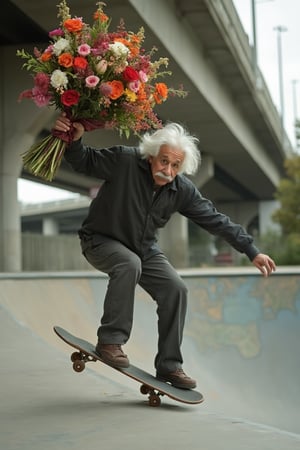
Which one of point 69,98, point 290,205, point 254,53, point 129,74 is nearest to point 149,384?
point 69,98

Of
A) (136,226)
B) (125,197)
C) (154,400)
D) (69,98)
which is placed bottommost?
(154,400)

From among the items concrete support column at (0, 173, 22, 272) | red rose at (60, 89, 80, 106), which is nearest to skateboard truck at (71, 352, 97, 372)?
red rose at (60, 89, 80, 106)

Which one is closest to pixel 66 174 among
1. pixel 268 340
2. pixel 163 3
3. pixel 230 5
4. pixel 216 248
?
pixel 216 248

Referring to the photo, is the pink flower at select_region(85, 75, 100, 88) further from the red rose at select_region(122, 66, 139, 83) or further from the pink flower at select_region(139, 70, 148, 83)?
the pink flower at select_region(139, 70, 148, 83)

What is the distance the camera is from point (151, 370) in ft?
28.3

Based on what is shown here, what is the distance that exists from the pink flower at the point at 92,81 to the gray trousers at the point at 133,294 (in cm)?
104

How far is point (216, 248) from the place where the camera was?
62.0 m

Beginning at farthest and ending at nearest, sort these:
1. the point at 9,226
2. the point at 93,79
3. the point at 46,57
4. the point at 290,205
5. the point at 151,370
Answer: the point at 290,205
the point at 9,226
the point at 151,370
the point at 46,57
the point at 93,79

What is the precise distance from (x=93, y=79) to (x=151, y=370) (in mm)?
4449

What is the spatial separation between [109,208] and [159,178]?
0.39 meters

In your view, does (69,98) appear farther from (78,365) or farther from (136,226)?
(78,365)

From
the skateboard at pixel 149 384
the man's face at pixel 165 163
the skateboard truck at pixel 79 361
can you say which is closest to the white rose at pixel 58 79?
the man's face at pixel 165 163

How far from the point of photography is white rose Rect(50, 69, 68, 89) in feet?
16.4

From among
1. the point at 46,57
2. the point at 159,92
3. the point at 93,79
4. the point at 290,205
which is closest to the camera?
the point at 93,79
